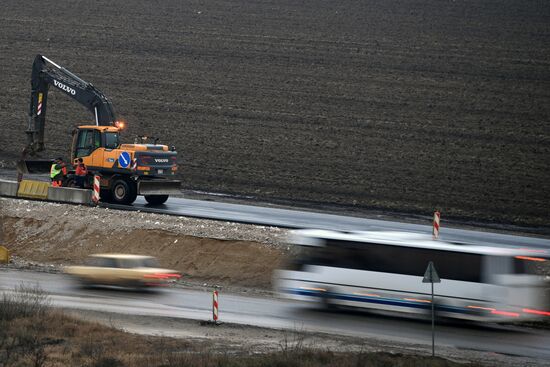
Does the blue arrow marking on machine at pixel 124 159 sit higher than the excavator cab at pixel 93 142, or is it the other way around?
the excavator cab at pixel 93 142

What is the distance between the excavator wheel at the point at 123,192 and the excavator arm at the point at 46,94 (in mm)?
3526

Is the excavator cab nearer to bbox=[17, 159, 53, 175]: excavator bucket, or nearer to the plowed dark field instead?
bbox=[17, 159, 53, 175]: excavator bucket

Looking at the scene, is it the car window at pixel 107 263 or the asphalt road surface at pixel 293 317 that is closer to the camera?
the asphalt road surface at pixel 293 317

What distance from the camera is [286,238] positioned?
34625mm

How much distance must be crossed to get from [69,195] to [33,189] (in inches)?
78.4

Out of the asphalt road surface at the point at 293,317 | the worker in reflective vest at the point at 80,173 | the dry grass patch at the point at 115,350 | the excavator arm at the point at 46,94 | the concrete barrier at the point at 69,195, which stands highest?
the excavator arm at the point at 46,94

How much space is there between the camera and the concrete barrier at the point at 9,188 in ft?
137

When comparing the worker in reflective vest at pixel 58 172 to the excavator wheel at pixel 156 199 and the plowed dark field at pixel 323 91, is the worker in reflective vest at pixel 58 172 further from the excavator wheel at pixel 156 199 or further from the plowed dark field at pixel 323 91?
the plowed dark field at pixel 323 91

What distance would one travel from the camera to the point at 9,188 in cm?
4197

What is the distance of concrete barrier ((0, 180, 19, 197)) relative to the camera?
41719 millimetres

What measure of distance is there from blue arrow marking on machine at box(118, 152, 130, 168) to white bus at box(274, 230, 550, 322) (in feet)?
47.1

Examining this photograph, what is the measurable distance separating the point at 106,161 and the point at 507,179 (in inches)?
768

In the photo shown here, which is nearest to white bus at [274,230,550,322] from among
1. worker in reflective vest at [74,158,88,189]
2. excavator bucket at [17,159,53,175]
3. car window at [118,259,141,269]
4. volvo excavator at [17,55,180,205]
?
car window at [118,259,141,269]

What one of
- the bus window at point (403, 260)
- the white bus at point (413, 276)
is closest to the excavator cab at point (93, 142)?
the white bus at point (413, 276)
